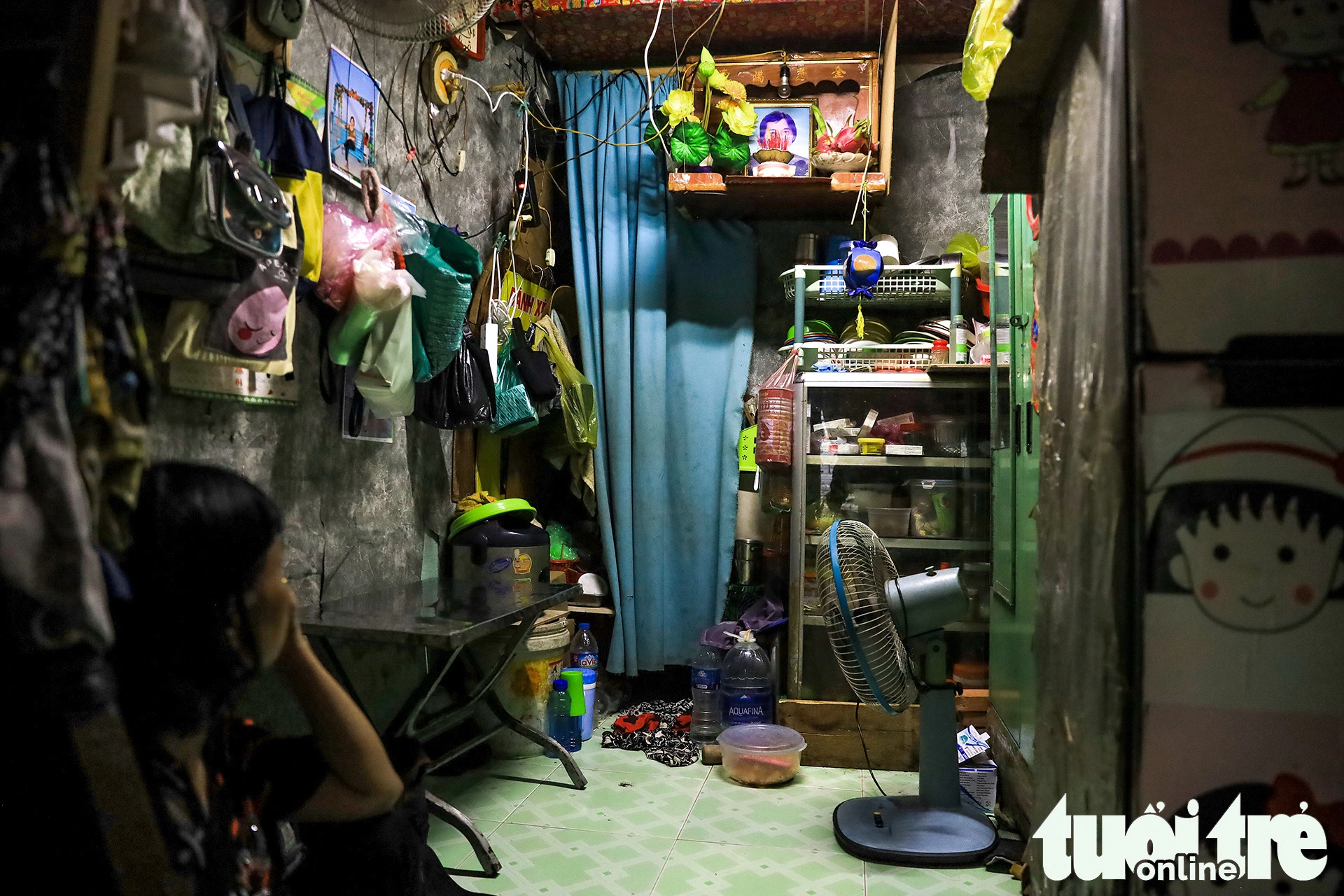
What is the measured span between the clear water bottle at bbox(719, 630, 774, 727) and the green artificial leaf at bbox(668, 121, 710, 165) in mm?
2149

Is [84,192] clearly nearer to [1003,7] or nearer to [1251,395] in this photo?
[1251,395]

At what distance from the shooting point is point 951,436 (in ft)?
12.0

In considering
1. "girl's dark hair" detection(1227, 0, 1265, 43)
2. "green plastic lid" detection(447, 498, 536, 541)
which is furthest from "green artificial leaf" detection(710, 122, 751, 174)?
"girl's dark hair" detection(1227, 0, 1265, 43)

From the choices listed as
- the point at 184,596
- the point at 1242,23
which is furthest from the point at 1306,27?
the point at 184,596

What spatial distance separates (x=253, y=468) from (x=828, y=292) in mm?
2522

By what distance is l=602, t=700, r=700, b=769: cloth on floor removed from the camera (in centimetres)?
345

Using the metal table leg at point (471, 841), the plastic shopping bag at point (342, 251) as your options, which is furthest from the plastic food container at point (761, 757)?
the plastic shopping bag at point (342, 251)

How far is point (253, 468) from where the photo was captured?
89.0 inches

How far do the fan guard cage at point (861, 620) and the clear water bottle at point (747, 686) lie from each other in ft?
3.32

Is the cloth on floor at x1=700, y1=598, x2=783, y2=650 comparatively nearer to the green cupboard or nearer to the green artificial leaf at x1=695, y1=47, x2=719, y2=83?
the green cupboard

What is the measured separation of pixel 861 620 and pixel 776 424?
4.51ft

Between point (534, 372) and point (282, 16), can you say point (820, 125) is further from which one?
point (282, 16)

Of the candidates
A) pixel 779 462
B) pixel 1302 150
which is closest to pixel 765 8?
pixel 779 462

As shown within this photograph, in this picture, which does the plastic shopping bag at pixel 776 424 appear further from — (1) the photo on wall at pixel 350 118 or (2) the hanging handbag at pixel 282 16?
(2) the hanging handbag at pixel 282 16
